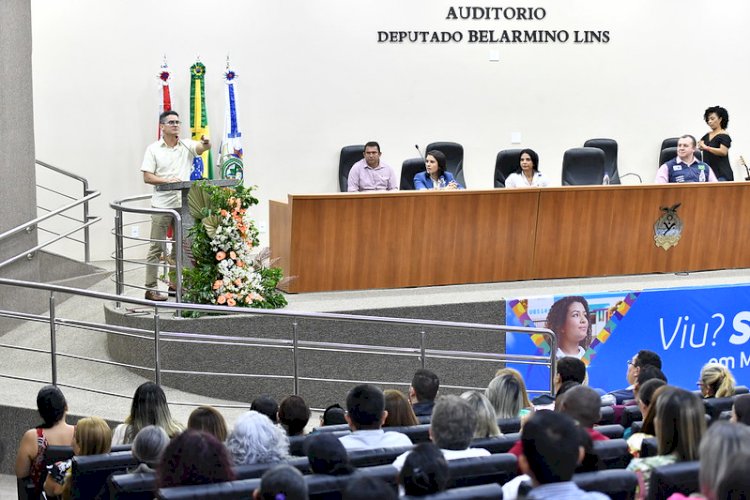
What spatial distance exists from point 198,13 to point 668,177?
5206 mm

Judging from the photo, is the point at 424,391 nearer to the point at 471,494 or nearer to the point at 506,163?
the point at 471,494

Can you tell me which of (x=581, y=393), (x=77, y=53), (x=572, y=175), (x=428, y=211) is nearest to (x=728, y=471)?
(x=581, y=393)

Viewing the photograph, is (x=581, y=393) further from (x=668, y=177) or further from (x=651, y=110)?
(x=651, y=110)

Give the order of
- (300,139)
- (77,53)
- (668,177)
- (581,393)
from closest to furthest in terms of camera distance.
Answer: (581,393), (668,177), (77,53), (300,139)

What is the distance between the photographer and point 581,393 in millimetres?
4367

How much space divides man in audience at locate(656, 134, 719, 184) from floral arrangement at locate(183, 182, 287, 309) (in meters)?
4.41

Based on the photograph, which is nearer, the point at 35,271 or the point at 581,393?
the point at 581,393

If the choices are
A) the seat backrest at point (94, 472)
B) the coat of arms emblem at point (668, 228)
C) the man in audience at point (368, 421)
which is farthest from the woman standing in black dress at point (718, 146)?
the seat backrest at point (94, 472)

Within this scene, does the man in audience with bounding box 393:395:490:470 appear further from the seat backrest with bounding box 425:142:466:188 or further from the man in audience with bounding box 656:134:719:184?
the seat backrest with bounding box 425:142:466:188

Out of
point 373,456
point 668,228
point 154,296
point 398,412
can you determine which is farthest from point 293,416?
point 668,228

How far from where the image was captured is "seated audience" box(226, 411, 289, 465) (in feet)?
13.5

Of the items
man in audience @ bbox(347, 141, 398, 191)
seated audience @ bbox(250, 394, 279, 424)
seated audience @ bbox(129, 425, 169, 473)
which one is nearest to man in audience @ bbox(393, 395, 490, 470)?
seated audience @ bbox(129, 425, 169, 473)

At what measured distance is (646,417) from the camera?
4.46m

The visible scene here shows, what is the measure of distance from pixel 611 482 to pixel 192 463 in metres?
1.38
